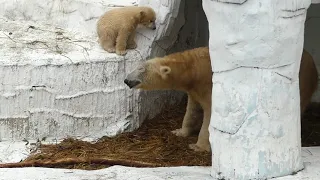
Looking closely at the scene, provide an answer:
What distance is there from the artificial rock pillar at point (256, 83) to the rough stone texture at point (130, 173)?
0.66 ft

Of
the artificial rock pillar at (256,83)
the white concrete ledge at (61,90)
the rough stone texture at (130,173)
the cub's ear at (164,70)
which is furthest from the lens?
the white concrete ledge at (61,90)

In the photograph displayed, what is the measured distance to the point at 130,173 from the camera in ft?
14.8

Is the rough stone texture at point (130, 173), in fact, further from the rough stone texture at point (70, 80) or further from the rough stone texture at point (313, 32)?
the rough stone texture at point (313, 32)

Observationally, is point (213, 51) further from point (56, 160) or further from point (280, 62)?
point (56, 160)

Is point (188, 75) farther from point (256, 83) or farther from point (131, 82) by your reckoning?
point (256, 83)

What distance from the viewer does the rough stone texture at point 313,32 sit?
6558mm

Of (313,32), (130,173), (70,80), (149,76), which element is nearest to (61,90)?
(70,80)

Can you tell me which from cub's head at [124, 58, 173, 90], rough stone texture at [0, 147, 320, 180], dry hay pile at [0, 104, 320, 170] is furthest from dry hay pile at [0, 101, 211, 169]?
cub's head at [124, 58, 173, 90]

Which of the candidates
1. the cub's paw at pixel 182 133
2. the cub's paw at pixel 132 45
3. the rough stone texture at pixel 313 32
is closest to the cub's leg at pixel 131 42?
the cub's paw at pixel 132 45

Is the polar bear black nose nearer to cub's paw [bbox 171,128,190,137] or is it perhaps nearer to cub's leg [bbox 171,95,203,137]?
cub's leg [bbox 171,95,203,137]

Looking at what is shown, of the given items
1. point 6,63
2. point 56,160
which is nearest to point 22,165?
point 56,160

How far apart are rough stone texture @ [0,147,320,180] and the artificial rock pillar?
0.66 feet

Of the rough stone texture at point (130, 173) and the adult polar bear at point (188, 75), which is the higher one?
the adult polar bear at point (188, 75)

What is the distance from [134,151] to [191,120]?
674 mm
